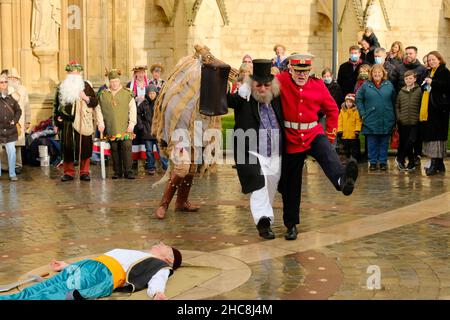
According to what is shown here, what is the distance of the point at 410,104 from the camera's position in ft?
49.8

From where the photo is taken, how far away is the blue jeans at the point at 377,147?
15430 millimetres

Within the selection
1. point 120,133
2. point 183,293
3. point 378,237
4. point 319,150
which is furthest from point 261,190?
point 120,133

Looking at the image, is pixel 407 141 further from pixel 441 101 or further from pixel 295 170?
pixel 295 170

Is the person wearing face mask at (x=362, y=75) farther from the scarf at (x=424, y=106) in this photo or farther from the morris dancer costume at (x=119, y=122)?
the morris dancer costume at (x=119, y=122)

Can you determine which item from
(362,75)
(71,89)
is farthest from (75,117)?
(362,75)

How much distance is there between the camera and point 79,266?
7.04 meters

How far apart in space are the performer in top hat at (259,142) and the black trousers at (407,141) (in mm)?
6240

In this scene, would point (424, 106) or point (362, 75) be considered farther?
point (362, 75)

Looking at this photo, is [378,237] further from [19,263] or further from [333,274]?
[19,263]

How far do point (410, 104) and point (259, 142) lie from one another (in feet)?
21.1

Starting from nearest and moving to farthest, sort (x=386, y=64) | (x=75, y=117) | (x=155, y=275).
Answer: (x=155, y=275) < (x=75, y=117) < (x=386, y=64)

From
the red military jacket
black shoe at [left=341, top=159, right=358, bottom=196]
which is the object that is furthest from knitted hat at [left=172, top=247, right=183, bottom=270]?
the red military jacket

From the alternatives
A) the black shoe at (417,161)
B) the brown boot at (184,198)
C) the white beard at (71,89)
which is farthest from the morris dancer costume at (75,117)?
the black shoe at (417,161)
